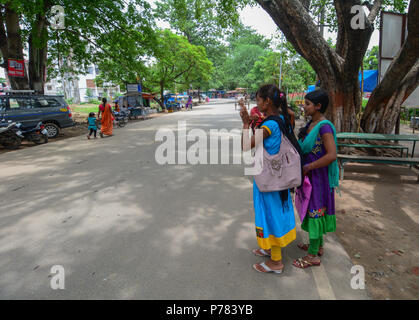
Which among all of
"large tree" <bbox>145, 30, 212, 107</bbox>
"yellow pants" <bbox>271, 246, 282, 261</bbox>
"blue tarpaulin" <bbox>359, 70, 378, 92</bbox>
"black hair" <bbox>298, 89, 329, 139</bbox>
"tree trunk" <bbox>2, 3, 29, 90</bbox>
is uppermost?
"large tree" <bbox>145, 30, 212, 107</bbox>

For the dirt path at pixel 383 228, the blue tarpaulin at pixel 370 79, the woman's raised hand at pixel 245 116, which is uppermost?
the blue tarpaulin at pixel 370 79

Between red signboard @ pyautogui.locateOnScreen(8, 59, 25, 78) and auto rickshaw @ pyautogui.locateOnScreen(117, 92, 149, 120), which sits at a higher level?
red signboard @ pyautogui.locateOnScreen(8, 59, 25, 78)

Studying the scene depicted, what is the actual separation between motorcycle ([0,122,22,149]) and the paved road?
4018 mm

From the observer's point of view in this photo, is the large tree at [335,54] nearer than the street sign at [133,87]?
Yes

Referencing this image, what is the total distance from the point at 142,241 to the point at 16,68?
11869 mm

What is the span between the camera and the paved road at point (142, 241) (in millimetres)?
2324

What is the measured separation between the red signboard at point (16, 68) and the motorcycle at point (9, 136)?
3550mm

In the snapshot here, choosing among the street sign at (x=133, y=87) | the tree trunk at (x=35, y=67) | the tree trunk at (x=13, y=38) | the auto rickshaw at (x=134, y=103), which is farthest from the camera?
the street sign at (x=133, y=87)

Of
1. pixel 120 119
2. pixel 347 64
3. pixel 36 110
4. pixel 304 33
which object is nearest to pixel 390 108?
pixel 347 64

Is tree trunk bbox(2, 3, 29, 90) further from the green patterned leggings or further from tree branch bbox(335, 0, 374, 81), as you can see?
the green patterned leggings

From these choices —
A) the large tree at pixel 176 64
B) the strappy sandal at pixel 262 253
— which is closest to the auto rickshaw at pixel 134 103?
the large tree at pixel 176 64

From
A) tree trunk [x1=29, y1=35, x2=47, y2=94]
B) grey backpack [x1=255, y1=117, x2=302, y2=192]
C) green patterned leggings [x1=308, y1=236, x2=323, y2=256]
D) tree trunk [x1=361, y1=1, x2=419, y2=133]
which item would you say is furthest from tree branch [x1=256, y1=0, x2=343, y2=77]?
tree trunk [x1=29, y1=35, x2=47, y2=94]

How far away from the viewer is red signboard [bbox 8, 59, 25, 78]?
1100 cm

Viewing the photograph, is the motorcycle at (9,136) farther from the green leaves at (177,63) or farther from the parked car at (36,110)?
the green leaves at (177,63)
